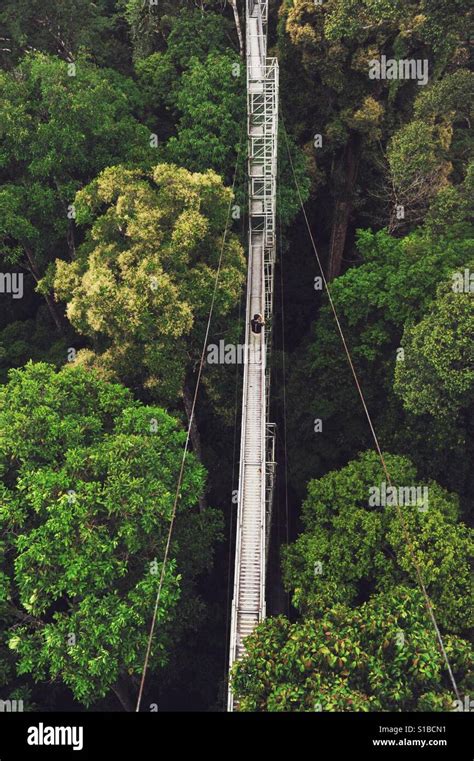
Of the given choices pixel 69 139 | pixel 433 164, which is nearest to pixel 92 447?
pixel 69 139

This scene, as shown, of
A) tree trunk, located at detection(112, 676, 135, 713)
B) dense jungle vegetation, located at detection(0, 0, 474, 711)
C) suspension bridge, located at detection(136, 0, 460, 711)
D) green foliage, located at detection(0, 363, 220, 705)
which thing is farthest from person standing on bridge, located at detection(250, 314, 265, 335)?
tree trunk, located at detection(112, 676, 135, 713)

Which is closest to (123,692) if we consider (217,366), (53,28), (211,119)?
(217,366)

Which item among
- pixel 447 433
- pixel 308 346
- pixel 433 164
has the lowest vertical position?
pixel 447 433

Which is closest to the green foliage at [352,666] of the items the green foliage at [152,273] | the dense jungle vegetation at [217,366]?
the dense jungle vegetation at [217,366]

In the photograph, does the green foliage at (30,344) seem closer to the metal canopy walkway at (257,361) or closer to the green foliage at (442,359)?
the metal canopy walkway at (257,361)

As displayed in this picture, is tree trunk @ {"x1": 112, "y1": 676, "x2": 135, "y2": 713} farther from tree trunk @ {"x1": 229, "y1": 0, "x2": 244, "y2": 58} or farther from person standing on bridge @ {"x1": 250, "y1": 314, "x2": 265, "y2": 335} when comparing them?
tree trunk @ {"x1": 229, "y1": 0, "x2": 244, "y2": 58}

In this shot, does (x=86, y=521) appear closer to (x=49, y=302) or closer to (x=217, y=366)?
(x=217, y=366)
